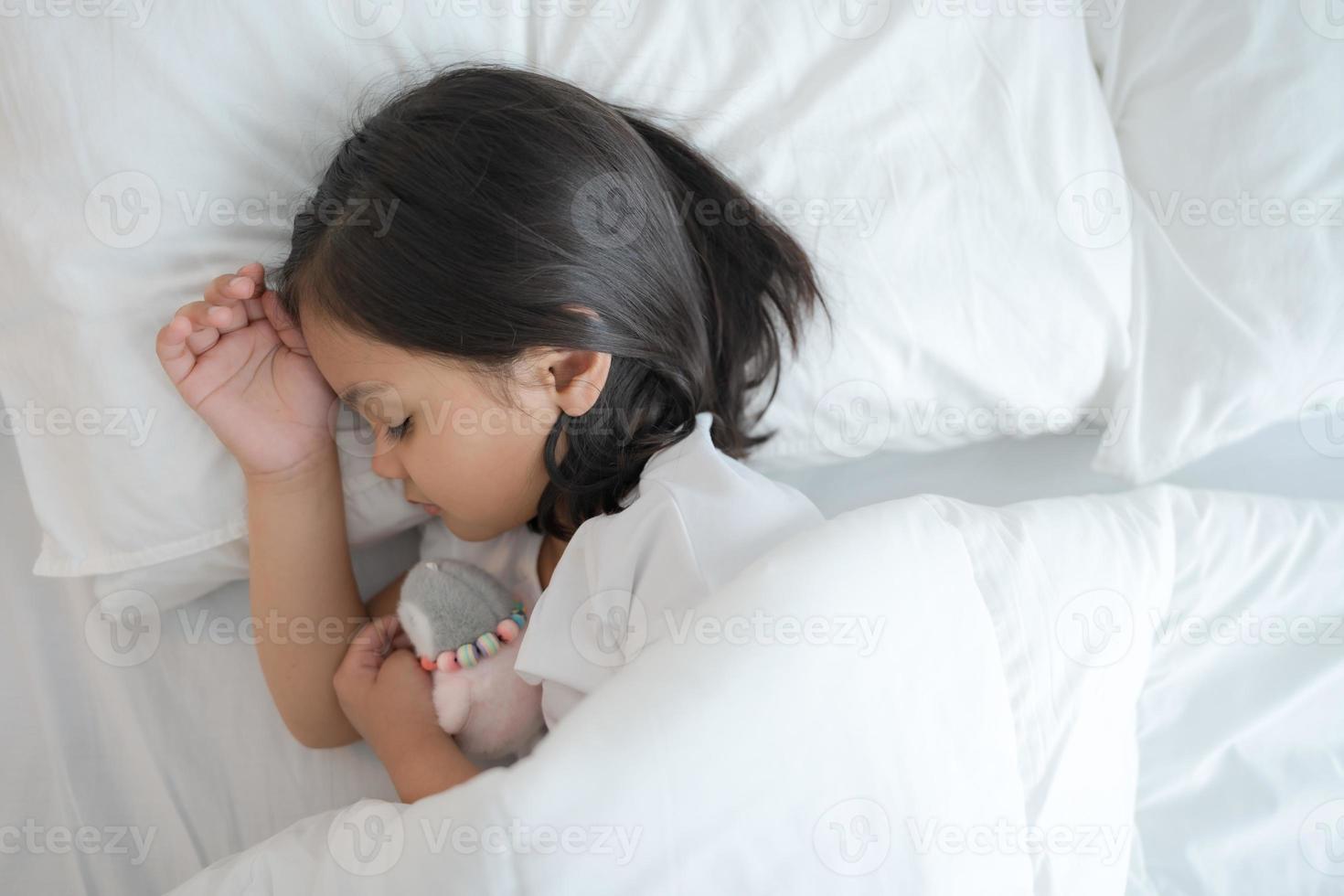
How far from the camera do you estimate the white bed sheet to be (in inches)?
32.2

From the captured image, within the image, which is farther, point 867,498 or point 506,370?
point 867,498

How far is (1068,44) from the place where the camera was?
101 cm

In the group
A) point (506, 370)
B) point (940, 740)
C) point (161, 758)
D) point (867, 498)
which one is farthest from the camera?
point (867, 498)

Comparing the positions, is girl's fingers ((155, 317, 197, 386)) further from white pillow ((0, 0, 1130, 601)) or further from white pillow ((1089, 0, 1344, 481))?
white pillow ((1089, 0, 1344, 481))

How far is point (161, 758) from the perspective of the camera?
2.98 ft

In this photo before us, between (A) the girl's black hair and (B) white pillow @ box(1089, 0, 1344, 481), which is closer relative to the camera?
(A) the girl's black hair

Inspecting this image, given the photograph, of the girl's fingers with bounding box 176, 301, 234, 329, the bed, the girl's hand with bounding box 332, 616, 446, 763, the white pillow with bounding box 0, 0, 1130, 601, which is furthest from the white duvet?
the girl's fingers with bounding box 176, 301, 234, 329

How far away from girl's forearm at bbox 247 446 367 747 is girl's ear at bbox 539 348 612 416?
0.86 ft

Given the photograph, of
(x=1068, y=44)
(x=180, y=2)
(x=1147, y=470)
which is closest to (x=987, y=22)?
(x=1068, y=44)

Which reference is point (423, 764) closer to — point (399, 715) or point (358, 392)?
point (399, 715)

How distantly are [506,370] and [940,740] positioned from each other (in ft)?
1.52

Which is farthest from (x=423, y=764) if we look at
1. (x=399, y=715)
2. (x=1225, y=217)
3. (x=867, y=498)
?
(x=1225, y=217)

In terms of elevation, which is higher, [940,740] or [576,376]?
[576,376]

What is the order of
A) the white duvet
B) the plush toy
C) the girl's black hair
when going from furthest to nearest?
the plush toy, the girl's black hair, the white duvet
